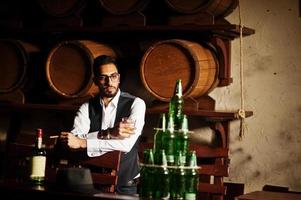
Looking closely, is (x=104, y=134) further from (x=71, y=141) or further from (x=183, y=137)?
(x=183, y=137)

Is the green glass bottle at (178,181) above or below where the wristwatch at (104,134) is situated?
below

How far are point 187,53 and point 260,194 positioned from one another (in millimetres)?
1294

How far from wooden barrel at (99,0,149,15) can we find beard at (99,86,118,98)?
2.27 feet

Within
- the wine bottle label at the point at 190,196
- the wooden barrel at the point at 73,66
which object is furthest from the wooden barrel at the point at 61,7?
the wine bottle label at the point at 190,196

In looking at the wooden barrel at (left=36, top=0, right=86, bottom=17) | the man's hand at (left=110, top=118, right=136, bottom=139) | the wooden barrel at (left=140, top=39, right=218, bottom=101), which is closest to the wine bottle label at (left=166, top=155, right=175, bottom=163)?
the man's hand at (left=110, top=118, right=136, bottom=139)

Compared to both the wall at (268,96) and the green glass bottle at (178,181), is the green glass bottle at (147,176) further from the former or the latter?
the wall at (268,96)

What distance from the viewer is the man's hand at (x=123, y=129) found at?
406 centimetres

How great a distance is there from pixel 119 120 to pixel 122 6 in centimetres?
94

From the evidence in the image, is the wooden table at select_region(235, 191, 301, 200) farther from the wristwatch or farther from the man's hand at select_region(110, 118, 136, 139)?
the wristwatch

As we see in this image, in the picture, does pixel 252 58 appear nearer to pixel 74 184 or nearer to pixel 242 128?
pixel 242 128

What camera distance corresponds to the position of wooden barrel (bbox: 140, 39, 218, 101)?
433 centimetres

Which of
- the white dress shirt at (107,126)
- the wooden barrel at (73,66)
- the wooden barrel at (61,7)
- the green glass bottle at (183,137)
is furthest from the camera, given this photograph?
the wooden barrel at (61,7)

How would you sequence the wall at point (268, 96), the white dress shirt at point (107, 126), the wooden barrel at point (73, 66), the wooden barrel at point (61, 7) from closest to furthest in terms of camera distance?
1. the white dress shirt at point (107, 126)
2. the wall at point (268, 96)
3. the wooden barrel at point (73, 66)
4. the wooden barrel at point (61, 7)

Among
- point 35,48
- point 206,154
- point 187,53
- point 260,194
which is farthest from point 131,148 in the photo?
point 35,48
